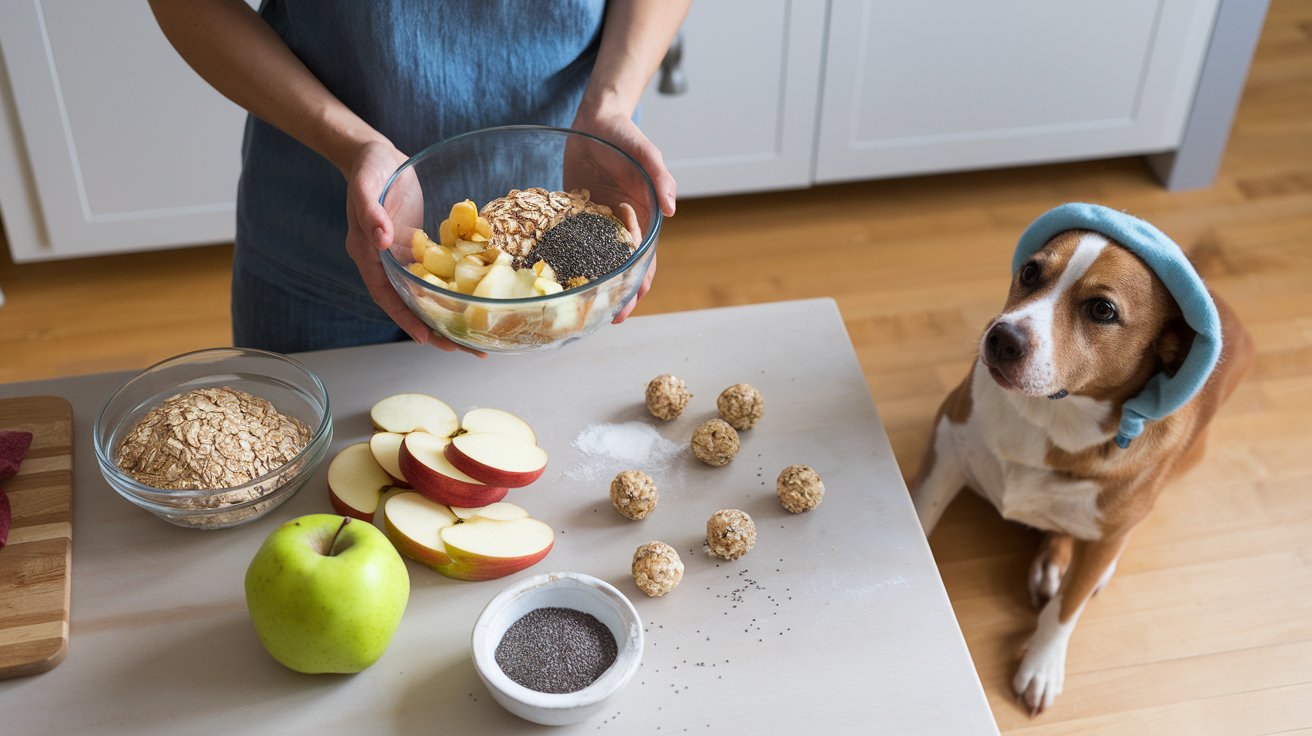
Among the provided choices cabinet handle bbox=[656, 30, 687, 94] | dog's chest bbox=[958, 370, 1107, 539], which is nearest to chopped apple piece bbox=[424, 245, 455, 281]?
dog's chest bbox=[958, 370, 1107, 539]

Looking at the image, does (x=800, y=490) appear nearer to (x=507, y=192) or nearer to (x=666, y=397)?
(x=666, y=397)

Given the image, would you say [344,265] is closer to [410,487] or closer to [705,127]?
[410,487]

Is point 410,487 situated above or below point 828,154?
above

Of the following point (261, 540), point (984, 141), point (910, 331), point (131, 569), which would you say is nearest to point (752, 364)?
point (261, 540)

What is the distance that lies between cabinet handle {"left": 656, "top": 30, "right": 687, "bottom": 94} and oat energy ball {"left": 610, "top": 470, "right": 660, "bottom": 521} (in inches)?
49.3

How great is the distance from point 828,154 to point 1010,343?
1266 millimetres

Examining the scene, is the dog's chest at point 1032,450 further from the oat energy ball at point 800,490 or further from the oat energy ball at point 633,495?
the oat energy ball at point 633,495

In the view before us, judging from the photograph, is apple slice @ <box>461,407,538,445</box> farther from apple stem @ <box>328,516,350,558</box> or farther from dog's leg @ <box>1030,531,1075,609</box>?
dog's leg @ <box>1030,531,1075,609</box>

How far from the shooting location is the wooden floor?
1.66m

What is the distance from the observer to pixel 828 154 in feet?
7.83

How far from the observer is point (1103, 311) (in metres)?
1.19

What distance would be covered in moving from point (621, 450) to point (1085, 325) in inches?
20.6

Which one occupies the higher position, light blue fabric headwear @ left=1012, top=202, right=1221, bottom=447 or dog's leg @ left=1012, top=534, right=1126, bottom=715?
light blue fabric headwear @ left=1012, top=202, right=1221, bottom=447

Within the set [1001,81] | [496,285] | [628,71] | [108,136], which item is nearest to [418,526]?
[496,285]
